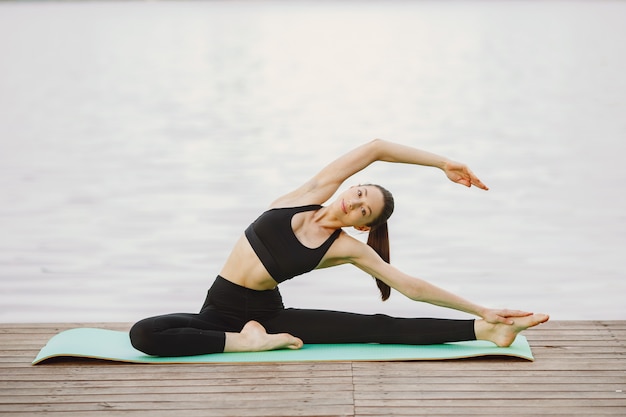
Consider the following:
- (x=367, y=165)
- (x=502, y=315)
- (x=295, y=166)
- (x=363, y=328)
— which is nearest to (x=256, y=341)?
(x=363, y=328)

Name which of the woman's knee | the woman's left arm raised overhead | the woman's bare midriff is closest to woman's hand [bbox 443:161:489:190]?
the woman's left arm raised overhead

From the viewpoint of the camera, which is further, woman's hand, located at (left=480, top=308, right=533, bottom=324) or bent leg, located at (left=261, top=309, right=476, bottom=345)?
bent leg, located at (left=261, top=309, right=476, bottom=345)

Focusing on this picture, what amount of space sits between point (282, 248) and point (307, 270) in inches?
5.4

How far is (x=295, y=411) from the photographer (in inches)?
142

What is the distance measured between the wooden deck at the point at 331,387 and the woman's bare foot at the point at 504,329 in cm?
11

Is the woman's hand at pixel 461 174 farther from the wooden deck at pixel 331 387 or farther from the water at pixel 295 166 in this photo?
the water at pixel 295 166

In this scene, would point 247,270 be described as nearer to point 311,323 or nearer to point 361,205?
point 311,323

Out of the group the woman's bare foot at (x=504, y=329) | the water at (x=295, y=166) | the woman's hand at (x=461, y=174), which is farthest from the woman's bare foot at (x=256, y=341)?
the water at (x=295, y=166)

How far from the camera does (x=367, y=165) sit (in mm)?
4324

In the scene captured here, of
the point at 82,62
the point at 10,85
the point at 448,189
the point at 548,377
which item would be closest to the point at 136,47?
the point at 82,62

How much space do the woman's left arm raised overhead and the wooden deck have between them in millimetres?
743

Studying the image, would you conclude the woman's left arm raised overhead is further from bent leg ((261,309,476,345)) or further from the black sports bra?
bent leg ((261,309,476,345))

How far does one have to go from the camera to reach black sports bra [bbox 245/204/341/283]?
4.19 meters

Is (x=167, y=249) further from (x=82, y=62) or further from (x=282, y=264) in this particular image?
(x=82, y=62)
